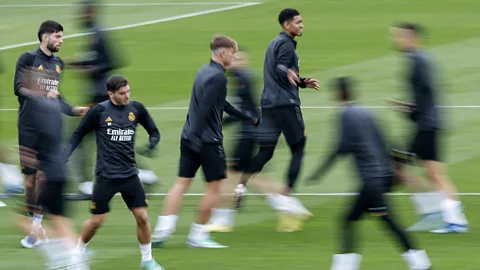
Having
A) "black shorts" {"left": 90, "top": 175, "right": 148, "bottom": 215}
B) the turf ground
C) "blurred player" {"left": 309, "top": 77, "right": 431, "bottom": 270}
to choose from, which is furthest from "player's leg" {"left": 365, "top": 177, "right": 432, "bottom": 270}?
"black shorts" {"left": 90, "top": 175, "right": 148, "bottom": 215}

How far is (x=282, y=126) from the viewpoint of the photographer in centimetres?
1402

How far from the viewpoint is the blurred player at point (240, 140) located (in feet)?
43.7

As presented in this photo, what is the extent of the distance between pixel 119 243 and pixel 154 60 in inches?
549

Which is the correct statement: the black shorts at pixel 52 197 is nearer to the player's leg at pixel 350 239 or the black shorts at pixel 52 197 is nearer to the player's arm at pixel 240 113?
the player's arm at pixel 240 113

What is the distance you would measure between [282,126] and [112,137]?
3.11m

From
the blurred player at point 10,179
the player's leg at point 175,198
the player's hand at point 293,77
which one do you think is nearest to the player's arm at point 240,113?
the player's leg at point 175,198

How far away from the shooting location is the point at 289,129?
1399cm

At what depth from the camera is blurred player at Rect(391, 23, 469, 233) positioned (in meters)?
13.0

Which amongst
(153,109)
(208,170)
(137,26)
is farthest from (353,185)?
(137,26)

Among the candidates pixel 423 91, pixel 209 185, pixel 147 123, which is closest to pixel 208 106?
pixel 209 185

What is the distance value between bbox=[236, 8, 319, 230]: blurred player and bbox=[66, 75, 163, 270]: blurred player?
2668 millimetres

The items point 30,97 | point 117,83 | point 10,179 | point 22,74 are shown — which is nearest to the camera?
point 117,83

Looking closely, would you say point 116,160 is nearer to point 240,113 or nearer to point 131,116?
point 131,116

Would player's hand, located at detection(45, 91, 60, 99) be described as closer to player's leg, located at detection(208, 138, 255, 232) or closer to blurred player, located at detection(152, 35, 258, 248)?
blurred player, located at detection(152, 35, 258, 248)
